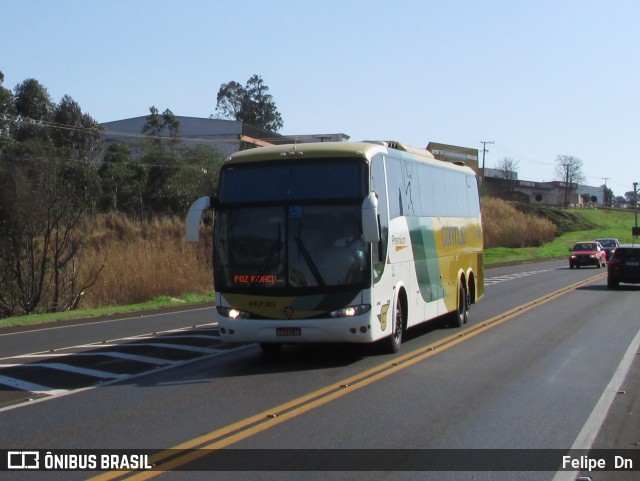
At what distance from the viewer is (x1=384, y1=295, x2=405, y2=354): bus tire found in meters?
14.7

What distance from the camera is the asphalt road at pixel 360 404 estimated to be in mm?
8344

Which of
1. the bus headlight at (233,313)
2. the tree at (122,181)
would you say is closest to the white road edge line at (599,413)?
the bus headlight at (233,313)

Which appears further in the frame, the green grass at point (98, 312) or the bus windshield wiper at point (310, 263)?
the green grass at point (98, 312)

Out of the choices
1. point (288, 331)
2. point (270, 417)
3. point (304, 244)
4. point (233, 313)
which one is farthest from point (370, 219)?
point (270, 417)

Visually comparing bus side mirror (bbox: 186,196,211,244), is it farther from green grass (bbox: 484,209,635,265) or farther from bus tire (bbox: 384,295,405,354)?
green grass (bbox: 484,209,635,265)

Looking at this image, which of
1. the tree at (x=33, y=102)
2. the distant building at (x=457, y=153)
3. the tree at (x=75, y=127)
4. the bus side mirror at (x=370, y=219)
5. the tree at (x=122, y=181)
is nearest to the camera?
the bus side mirror at (x=370, y=219)

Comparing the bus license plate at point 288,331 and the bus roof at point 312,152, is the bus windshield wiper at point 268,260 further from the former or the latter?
the bus roof at point 312,152

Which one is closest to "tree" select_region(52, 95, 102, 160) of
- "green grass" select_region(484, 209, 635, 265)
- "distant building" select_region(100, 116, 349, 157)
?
"distant building" select_region(100, 116, 349, 157)

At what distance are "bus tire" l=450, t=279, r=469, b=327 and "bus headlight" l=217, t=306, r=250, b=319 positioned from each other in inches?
289

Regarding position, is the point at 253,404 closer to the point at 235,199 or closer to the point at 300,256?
the point at 300,256

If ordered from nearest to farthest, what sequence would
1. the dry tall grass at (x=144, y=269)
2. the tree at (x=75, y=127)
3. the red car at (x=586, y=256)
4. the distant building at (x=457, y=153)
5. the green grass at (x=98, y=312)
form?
1. the green grass at (x=98, y=312)
2. the dry tall grass at (x=144, y=269)
3. the red car at (x=586, y=256)
4. the tree at (x=75, y=127)
5. the distant building at (x=457, y=153)

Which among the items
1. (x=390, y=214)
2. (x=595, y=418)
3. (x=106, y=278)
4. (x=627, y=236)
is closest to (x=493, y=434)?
(x=595, y=418)

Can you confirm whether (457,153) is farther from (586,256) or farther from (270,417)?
(270,417)

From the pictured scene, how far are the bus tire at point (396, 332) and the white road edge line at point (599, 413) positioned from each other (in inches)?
142
